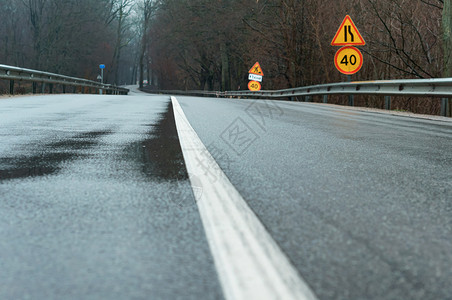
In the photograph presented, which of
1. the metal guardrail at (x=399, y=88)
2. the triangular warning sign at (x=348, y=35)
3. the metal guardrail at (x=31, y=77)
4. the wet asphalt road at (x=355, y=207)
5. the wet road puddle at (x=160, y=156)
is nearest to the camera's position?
the wet asphalt road at (x=355, y=207)

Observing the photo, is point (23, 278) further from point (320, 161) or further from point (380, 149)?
point (380, 149)

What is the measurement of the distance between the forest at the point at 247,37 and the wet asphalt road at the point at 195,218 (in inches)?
486

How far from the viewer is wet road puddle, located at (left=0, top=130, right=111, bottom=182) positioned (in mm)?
3919

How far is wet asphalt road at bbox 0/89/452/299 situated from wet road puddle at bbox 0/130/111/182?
1cm

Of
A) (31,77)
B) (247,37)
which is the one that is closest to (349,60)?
(31,77)

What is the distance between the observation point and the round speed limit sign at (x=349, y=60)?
16.5 m

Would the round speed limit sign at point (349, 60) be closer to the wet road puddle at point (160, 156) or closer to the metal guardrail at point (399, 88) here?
the metal guardrail at point (399, 88)

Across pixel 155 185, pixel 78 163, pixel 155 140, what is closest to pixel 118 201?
pixel 155 185

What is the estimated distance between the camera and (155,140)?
20.1 ft

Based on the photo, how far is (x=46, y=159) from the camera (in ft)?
15.1

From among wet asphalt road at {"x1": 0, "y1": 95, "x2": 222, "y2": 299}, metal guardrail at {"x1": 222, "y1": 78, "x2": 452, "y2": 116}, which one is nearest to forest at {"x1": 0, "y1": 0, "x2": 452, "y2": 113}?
metal guardrail at {"x1": 222, "y1": 78, "x2": 452, "y2": 116}

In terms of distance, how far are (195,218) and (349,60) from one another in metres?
14.9

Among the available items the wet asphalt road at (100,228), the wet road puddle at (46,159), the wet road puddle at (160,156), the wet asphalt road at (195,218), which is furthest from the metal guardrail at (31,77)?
the wet asphalt road at (100,228)

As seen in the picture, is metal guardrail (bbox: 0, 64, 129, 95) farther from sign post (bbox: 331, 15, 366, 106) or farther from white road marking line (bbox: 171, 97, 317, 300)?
white road marking line (bbox: 171, 97, 317, 300)
